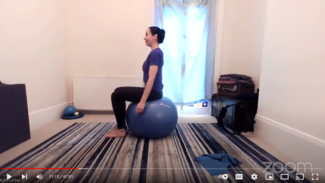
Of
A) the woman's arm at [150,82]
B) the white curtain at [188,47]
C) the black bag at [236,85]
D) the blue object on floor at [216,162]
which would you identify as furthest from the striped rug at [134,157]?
the white curtain at [188,47]

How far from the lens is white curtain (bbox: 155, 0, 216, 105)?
2.64m

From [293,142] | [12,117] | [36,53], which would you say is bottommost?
[293,142]

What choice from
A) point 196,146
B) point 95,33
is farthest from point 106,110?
point 196,146

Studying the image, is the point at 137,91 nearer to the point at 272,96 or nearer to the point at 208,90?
the point at 272,96

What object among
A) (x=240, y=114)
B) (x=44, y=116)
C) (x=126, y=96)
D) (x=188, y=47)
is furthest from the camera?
(x=188, y=47)

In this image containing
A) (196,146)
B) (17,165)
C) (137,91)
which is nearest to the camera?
(17,165)

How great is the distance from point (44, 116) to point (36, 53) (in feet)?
2.42

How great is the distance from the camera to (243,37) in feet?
8.53

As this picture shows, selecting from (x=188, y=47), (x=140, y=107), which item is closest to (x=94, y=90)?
(x=140, y=107)

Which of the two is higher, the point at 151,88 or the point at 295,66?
the point at 295,66

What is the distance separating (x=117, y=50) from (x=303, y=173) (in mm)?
2557

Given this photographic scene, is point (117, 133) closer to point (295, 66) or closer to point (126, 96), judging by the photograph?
point (126, 96)

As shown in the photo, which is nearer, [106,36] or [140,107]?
→ [140,107]

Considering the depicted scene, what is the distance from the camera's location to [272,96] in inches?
62.7
